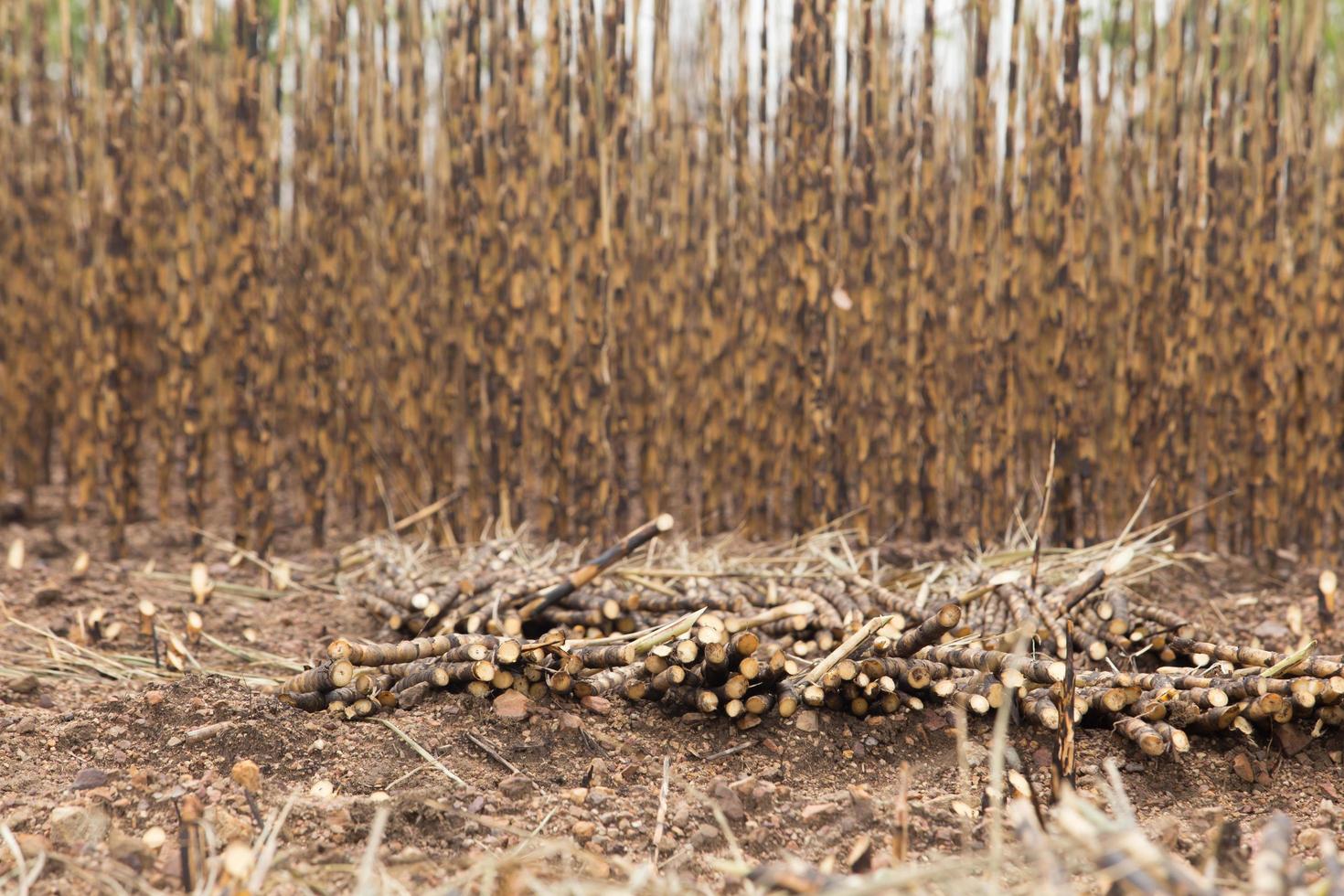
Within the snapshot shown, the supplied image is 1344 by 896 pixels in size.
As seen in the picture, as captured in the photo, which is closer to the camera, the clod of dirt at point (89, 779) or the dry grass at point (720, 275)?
the clod of dirt at point (89, 779)

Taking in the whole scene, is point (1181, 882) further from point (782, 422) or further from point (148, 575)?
point (148, 575)

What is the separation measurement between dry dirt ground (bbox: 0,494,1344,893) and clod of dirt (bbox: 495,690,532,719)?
1cm

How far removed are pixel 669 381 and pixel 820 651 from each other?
1.03 m

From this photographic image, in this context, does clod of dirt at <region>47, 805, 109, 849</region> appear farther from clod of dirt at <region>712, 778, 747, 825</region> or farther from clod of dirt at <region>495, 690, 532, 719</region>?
clod of dirt at <region>712, 778, 747, 825</region>

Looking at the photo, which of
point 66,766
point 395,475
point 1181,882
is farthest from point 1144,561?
point 66,766

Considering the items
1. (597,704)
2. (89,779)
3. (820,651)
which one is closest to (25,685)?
(89,779)

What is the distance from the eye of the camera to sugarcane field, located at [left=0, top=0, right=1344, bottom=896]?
1.47 meters

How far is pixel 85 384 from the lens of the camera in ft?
8.03

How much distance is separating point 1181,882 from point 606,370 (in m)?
1.65

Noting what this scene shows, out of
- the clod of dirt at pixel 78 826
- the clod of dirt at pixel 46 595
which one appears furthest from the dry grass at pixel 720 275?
the clod of dirt at pixel 78 826

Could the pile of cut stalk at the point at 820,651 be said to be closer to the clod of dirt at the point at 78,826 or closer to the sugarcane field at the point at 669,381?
the sugarcane field at the point at 669,381

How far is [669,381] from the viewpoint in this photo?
2541 millimetres

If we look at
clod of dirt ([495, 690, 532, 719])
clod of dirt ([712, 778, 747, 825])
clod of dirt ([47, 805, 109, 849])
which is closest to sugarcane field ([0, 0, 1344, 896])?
clod of dirt ([495, 690, 532, 719])

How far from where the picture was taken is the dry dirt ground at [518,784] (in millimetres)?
1140
